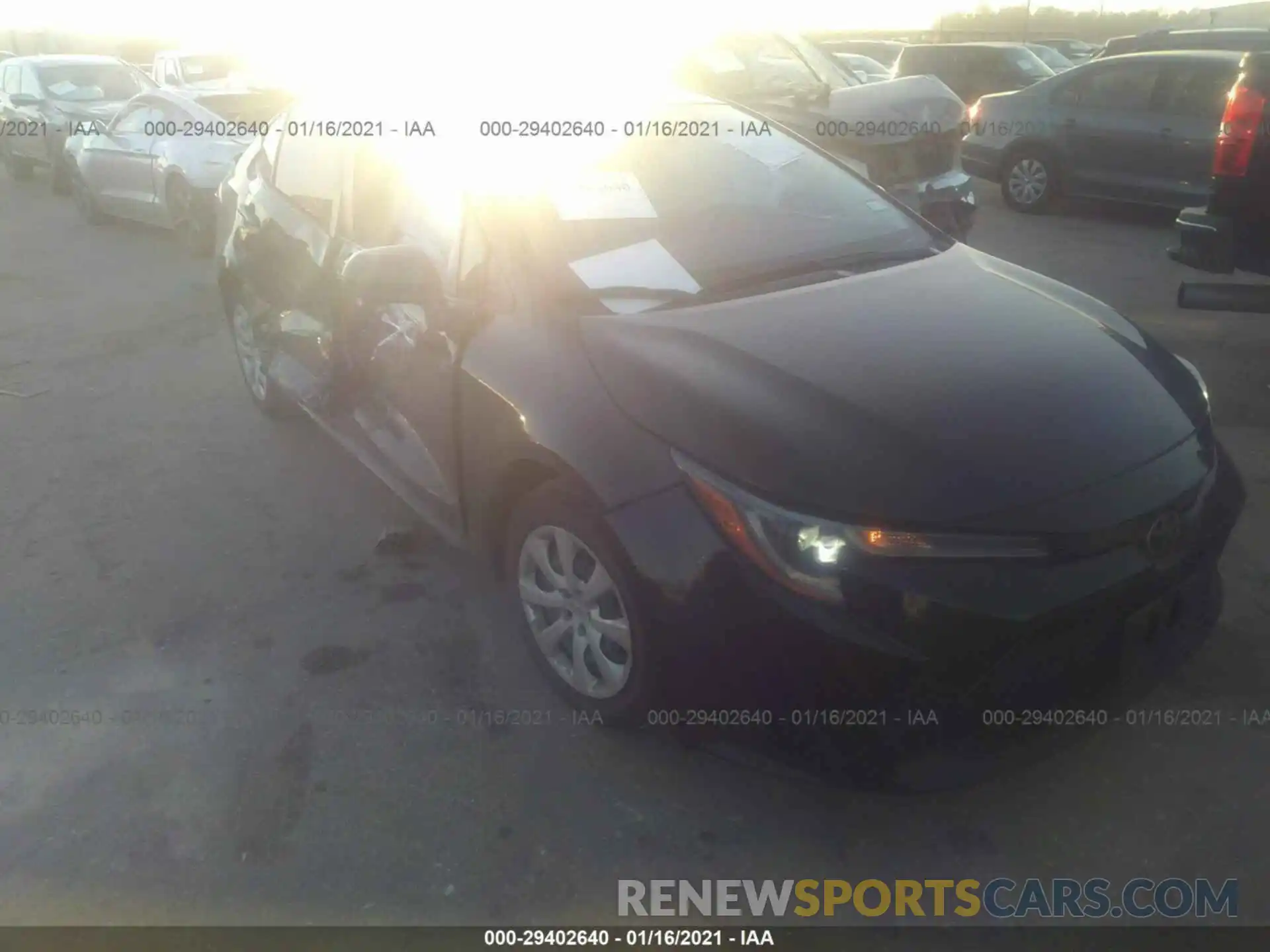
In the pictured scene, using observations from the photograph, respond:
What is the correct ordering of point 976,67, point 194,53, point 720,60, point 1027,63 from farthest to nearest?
point 194,53
point 976,67
point 1027,63
point 720,60

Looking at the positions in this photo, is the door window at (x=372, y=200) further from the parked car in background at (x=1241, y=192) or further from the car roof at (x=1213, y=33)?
the car roof at (x=1213, y=33)

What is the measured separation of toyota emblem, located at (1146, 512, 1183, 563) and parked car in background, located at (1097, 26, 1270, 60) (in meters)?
10.2

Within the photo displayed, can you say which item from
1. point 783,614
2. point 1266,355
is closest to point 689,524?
point 783,614

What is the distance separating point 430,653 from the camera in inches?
135

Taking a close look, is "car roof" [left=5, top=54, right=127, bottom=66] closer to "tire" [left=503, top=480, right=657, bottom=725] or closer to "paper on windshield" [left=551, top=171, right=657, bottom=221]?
"paper on windshield" [left=551, top=171, right=657, bottom=221]

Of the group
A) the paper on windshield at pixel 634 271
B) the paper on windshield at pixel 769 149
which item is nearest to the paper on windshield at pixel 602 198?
the paper on windshield at pixel 634 271

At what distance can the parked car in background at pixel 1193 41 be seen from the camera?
11.4 m

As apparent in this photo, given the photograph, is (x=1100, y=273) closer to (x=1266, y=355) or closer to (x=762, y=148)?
(x=1266, y=355)

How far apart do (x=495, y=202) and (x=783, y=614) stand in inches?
64.2

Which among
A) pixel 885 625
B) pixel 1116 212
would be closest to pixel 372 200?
pixel 885 625

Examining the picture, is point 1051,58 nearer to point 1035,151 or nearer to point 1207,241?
point 1035,151

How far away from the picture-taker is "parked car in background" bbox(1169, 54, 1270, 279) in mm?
5074

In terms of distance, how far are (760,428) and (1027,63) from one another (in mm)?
14176

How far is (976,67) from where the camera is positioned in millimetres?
14617
